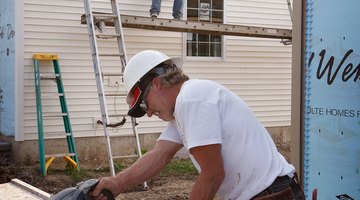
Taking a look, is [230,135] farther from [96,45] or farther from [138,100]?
[96,45]

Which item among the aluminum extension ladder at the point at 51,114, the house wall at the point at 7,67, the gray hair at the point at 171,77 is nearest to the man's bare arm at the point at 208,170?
the gray hair at the point at 171,77

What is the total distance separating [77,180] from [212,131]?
6.84 m

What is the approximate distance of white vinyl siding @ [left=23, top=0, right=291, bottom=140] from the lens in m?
9.58

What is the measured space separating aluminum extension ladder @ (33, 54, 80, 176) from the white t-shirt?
7.04 metres

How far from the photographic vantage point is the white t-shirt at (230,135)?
222 centimetres

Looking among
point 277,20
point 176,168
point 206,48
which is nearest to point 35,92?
point 176,168

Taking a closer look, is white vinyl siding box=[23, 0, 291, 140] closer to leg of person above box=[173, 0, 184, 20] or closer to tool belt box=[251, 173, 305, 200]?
leg of person above box=[173, 0, 184, 20]

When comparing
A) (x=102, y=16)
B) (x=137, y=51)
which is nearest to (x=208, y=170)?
(x=102, y=16)

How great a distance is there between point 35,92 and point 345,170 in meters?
6.83

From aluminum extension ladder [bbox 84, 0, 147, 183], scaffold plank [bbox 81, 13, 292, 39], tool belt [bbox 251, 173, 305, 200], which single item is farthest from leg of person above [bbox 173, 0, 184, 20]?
tool belt [bbox 251, 173, 305, 200]

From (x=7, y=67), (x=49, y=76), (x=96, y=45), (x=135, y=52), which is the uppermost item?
(x=96, y=45)

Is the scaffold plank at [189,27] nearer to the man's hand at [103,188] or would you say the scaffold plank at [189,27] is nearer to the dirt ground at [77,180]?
the dirt ground at [77,180]

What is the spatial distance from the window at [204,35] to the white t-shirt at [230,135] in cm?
891

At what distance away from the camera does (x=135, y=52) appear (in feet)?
34.7
